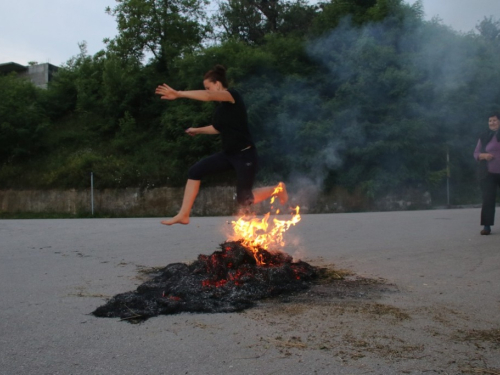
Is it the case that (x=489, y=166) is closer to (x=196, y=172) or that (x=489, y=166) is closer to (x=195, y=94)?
(x=196, y=172)

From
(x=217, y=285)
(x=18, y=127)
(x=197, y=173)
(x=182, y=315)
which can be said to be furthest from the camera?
(x=18, y=127)

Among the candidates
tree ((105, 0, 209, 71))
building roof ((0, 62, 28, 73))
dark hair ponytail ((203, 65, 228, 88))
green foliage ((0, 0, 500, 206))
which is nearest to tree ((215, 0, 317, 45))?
tree ((105, 0, 209, 71))

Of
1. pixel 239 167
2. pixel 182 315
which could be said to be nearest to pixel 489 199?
pixel 239 167

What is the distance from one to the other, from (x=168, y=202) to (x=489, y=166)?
14483mm

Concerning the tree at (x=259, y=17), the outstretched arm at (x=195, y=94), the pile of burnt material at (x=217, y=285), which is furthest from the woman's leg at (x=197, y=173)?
the tree at (x=259, y=17)

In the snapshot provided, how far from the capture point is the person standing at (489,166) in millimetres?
8438

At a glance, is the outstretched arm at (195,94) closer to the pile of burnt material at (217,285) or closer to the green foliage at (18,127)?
the pile of burnt material at (217,285)

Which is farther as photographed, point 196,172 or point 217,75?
point 196,172

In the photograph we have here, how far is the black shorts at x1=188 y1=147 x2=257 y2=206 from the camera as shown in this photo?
502cm

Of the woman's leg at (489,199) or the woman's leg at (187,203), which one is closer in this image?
the woman's leg at (187,203)

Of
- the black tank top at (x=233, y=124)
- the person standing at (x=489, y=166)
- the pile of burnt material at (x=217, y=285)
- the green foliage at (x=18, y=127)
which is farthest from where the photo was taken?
the green foliage at (x=18, y=127)

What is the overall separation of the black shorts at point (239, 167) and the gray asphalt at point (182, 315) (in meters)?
1.42

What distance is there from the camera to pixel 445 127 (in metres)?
20.2

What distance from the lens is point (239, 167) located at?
500cm
